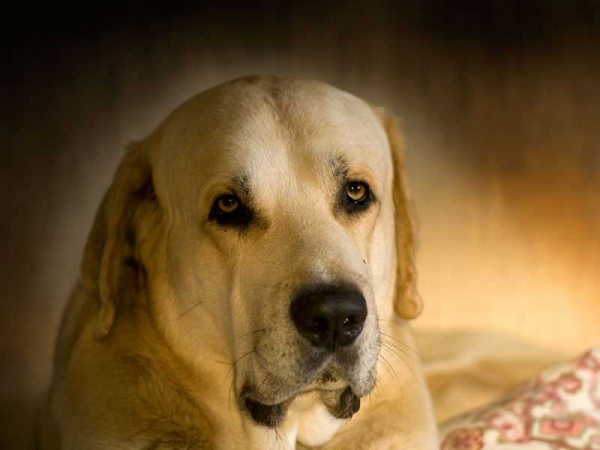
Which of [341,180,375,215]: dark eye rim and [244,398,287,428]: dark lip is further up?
[341,180,375,215]: dark eye rim

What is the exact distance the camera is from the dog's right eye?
6.97 feet

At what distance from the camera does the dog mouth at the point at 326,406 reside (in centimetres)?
205

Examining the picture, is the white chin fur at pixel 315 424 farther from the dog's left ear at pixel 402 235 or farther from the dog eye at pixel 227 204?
the dog eye at pixel 227 204

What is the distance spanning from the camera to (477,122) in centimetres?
362

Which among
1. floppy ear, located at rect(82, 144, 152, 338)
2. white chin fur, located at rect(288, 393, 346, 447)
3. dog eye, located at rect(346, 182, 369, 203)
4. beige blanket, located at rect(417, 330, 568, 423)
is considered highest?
dog eye, located at rect(346, 182, 369, 203)

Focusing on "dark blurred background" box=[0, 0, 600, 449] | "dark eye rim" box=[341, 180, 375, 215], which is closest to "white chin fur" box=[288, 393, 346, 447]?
"dark eye rim" box=[341, 180, 375, 215]

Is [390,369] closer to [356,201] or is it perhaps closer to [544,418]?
[356,201]

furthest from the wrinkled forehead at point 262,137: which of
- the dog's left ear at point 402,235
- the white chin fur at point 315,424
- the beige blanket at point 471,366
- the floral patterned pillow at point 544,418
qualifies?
the beige blanket at point 471,366

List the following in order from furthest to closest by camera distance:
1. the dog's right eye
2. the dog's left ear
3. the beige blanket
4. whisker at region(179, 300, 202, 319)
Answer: the beige blanket → the dog's left ear → whisker at region(179, 300, 202, 319) → the dog's right eye

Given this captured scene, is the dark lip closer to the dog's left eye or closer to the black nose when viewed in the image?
the black nose

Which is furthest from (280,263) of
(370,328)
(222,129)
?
(222,129)

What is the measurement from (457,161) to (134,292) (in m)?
1.72

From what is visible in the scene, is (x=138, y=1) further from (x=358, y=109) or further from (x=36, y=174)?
(x=358, y=109)

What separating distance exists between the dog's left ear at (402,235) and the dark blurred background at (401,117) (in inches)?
39.0
